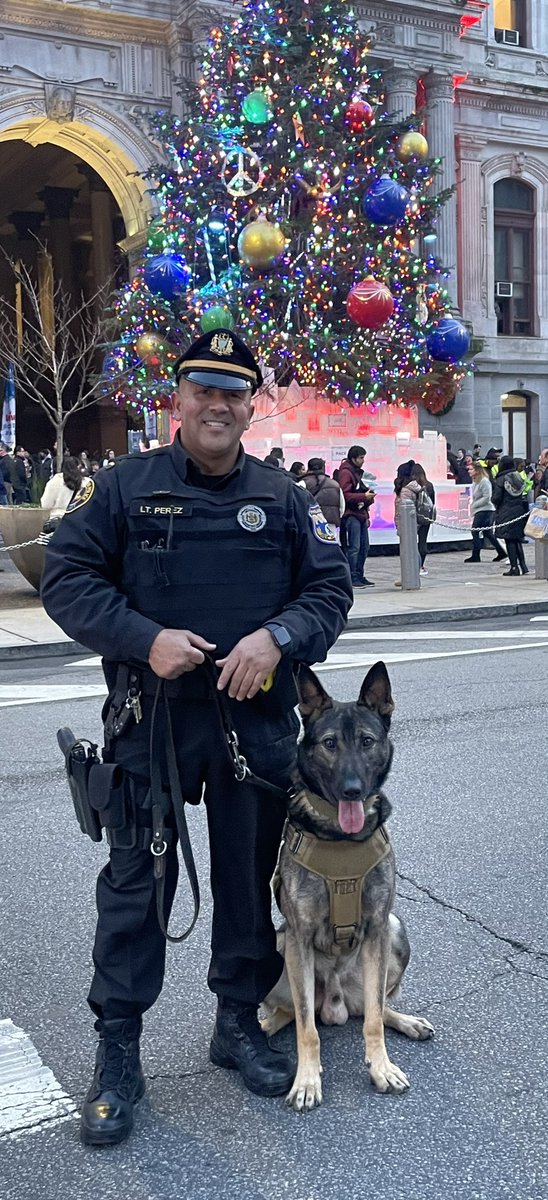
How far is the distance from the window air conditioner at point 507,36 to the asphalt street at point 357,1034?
3349 cm

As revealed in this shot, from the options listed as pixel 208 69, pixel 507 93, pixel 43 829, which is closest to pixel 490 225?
pixel 507 93

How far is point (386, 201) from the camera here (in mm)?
17641

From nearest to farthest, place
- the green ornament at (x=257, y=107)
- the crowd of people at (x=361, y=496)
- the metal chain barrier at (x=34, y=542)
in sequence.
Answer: the metal chain barrier at (x=34, y=542) < the crowd of people at (x=361, y=496) < the green ornament at (x=257, y=107)

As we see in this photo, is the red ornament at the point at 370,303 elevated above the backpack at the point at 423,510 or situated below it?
above

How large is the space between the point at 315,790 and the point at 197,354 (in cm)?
119

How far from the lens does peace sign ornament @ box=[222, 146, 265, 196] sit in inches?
689

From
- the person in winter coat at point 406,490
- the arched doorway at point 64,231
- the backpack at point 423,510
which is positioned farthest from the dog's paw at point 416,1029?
the arched doorway at point 64,231

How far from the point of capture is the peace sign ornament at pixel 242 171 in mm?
17500

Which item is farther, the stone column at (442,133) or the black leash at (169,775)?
the stone column at (442,133)

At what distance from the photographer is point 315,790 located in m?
2.90

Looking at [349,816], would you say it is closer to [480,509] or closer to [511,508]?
[511,508]

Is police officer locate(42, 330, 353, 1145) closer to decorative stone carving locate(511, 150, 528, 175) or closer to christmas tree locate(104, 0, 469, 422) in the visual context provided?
christmas tree locate(104, 0, 469, 422)

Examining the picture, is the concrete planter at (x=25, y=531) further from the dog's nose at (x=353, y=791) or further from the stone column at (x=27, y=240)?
the stone column at (x=27, y=240)

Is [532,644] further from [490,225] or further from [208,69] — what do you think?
[490,225]
